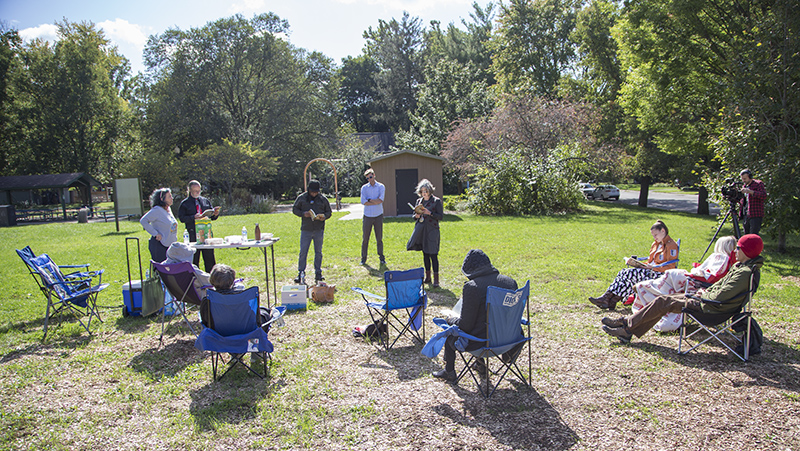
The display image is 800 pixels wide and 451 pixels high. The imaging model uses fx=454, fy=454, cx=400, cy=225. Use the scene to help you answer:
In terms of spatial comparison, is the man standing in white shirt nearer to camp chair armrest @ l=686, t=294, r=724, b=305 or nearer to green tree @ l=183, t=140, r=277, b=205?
camp chair armrest @ l=686, t=294, r=724, b=305

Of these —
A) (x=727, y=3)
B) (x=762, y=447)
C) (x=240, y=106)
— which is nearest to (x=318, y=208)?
(x=762, y=447)

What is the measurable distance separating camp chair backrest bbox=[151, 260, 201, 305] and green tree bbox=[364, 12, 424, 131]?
4288 centimetres

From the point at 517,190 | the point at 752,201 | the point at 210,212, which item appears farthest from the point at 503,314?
the point at 517,190

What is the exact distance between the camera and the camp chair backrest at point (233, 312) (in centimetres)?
416

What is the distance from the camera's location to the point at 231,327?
427 centimetres

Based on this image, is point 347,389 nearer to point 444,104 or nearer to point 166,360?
point 166,360

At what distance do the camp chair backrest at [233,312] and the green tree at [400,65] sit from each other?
43.8m

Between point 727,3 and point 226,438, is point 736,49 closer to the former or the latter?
point 727,3

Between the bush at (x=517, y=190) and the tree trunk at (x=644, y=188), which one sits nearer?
the bush at (x=517, y=190)

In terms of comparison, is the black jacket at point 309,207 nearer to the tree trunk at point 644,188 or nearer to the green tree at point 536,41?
the tree trunk at point 644,188

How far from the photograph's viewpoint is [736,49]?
11.1 metres

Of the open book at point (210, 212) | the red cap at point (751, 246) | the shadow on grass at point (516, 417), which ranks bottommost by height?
the shadow on grass at point (516, 417)

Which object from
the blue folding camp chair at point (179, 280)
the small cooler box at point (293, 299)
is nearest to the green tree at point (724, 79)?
the small cooler box at point (293, 299)

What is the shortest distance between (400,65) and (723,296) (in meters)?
46.2
